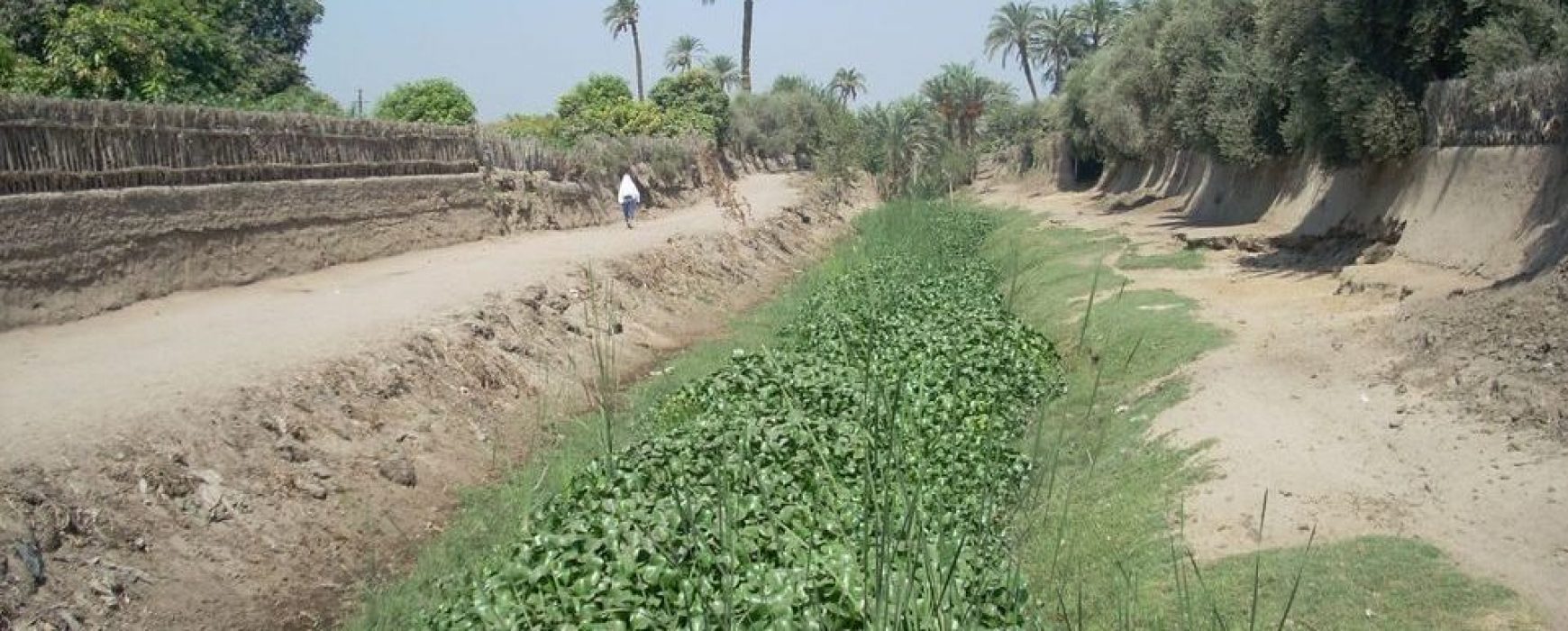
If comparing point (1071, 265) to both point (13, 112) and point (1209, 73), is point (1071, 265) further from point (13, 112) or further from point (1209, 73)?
point (13, 112)

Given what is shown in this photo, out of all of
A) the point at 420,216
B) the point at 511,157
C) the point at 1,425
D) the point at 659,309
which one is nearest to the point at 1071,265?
the point at 659,309

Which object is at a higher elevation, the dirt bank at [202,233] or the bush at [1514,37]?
the bush at [1514,37]

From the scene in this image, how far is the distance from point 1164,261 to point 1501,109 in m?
5.76

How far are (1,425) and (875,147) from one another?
44264 mm

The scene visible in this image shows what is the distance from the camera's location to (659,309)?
57.7 feet

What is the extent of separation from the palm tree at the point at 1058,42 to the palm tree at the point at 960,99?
3.49m

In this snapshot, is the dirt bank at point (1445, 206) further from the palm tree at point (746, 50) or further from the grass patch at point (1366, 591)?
the palm tree at point (746, 50)

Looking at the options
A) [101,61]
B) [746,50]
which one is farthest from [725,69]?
[101,61]

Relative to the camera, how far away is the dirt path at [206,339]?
325 inches

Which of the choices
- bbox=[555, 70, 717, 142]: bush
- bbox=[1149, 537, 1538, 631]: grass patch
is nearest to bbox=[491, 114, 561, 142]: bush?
bbox=[555, 70, 717, 142]: bush

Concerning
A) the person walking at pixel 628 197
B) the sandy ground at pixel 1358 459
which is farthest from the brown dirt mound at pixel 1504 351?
the person walking at pixel 628 197

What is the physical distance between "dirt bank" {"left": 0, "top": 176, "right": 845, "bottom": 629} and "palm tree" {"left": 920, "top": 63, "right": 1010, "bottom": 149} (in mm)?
53038

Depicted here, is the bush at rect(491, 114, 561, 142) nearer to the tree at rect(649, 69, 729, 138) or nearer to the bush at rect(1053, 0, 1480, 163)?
the tree at rect(649, 69, 729, 138)

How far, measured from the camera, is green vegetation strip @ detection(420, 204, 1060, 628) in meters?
3.65
